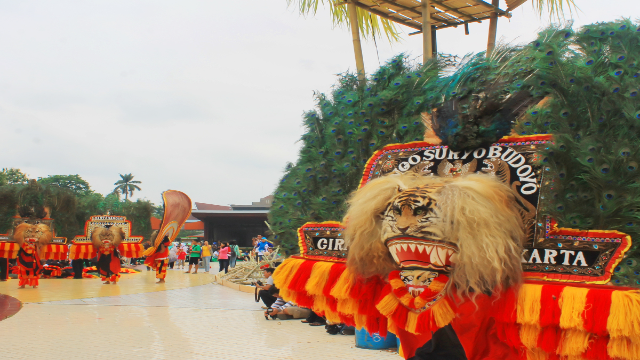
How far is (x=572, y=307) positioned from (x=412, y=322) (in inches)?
31.7

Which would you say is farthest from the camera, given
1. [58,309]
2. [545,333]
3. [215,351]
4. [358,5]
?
[58,309]

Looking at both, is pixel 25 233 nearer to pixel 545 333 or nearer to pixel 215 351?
pixel 215 351

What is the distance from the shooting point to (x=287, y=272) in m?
3.61

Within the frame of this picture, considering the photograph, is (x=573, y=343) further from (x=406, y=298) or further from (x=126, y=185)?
(x=126, y=185)

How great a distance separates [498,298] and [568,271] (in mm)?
413

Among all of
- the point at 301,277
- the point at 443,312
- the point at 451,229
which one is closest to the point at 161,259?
the point at 301,277

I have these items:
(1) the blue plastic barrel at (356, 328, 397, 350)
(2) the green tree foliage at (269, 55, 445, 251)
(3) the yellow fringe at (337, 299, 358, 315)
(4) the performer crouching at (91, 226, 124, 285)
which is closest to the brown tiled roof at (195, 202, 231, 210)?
(4) the performer crouching at (91, 226, 124, 285)

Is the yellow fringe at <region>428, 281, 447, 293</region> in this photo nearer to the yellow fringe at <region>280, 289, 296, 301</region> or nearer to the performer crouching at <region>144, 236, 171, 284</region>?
the yellow fringe at <region>280, 289, 296, 301</region>

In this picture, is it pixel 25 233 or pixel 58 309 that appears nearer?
pixel 58 309

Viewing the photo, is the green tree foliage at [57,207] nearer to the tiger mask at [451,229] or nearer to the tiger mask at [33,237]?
the tiger mask at [33,237]

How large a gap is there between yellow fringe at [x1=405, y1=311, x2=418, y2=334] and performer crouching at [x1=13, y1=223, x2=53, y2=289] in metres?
13.6

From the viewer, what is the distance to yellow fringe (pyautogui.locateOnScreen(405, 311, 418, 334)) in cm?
277

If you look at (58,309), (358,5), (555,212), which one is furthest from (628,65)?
(58,309)

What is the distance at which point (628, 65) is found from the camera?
2721 mm
